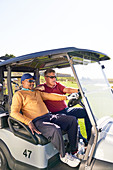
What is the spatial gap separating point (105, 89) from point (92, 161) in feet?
3.62

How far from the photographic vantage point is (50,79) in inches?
129

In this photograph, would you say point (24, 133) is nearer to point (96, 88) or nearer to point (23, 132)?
point (23, 132)

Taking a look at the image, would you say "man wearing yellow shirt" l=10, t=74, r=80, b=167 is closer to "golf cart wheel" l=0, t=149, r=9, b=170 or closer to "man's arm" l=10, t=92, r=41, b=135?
"man's arm" l=10, t=92, r=41, b=135

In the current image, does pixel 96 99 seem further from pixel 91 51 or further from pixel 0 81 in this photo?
pixel 0 81

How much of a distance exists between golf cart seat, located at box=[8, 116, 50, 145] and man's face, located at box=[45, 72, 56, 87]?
3.51 ft

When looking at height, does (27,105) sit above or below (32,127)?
above

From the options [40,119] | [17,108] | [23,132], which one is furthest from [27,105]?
[23,132]

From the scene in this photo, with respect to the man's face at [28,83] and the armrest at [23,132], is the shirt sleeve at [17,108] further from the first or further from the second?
the man's face at [28,83]

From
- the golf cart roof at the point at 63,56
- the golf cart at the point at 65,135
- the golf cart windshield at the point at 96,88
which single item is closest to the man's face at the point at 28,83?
the golf cart at the point at 65,135

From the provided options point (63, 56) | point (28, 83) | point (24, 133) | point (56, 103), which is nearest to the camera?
point (63, 56)

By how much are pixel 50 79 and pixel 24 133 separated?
1.19 m

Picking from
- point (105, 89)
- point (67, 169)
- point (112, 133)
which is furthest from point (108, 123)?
point (67, 169)

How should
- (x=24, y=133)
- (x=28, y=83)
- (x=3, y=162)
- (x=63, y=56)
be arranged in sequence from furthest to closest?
1. (x=28, y=83)
2. (x=3, y=162)
3. (x=24, y=133)
4. (x=63, y=56)

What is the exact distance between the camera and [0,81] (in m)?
2.95
